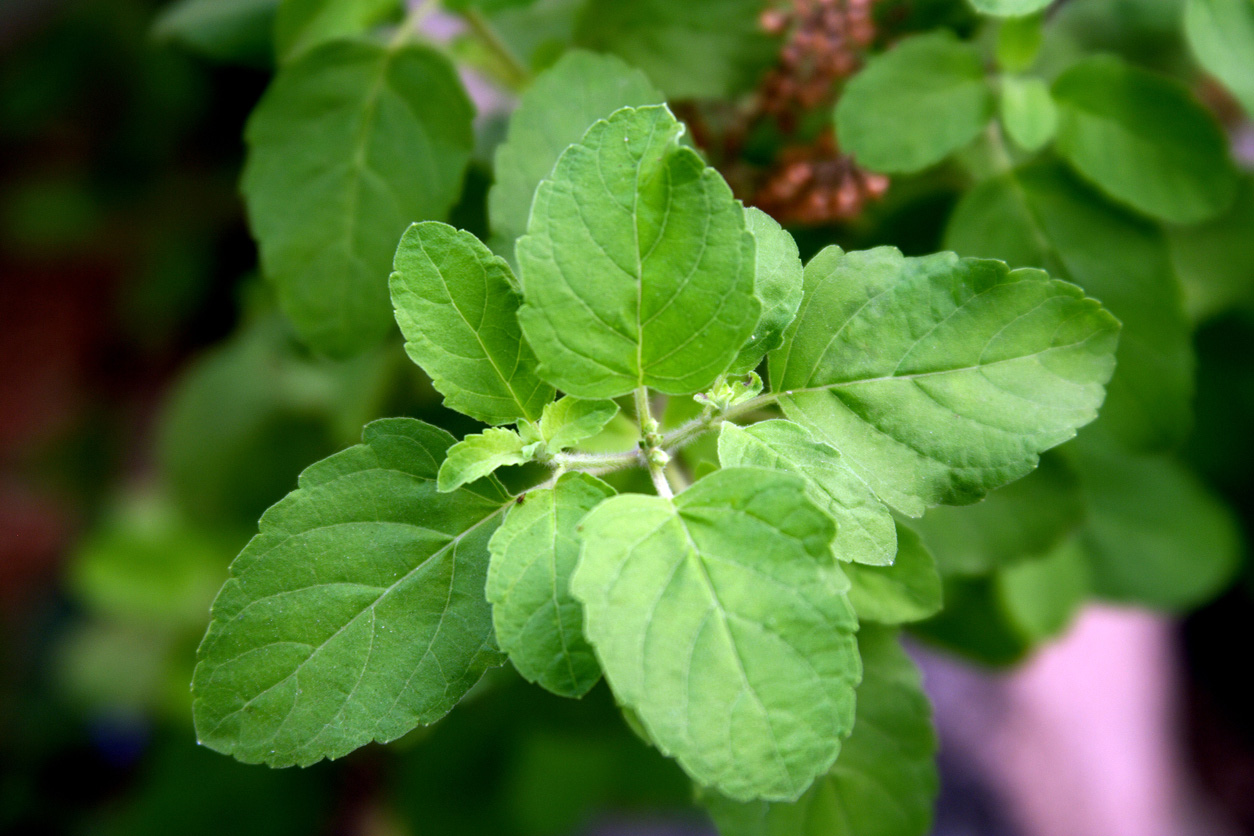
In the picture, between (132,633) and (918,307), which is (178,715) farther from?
(918,307)

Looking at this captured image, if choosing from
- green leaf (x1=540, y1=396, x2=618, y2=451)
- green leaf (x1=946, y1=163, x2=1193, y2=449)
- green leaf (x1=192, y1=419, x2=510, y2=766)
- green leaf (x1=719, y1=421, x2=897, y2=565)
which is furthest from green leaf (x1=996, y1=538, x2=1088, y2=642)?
green leaf (x1=192, y1=419, x2=510, y2=766)

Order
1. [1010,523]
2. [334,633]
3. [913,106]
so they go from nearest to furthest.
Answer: [334,633]
[913,106]
[1010,523]

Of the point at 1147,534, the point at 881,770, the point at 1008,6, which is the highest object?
A: the point at 1008,6

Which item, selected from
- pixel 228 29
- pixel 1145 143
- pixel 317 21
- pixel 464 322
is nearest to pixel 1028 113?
pixel 1145 143

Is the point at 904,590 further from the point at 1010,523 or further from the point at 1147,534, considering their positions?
the point at 1147,534

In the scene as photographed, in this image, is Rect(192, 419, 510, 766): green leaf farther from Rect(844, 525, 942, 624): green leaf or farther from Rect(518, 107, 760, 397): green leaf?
Rect(844, 525, 942, 624): green leaf

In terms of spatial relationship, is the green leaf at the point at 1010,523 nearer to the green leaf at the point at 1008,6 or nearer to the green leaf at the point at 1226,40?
the green leaf at the point at 1226,40

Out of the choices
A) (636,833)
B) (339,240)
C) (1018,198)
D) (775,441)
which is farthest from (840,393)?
(636,833)

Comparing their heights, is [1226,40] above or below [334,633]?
above
